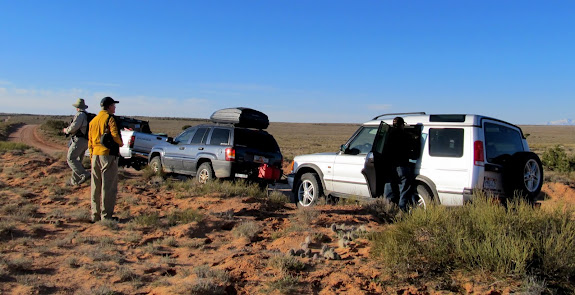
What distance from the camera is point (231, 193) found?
30.2 feet

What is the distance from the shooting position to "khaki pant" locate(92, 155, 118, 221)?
285 inches

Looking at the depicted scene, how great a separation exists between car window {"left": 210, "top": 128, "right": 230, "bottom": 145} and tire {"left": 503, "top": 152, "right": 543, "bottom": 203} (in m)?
6.12

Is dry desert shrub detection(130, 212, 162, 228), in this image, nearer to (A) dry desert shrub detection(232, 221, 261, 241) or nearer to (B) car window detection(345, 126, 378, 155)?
(A) dry desert shrub detection(232, 221, 261, 241)

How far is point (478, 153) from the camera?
662 centimetres

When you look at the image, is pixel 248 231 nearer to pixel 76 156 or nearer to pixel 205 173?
pixel 205 173

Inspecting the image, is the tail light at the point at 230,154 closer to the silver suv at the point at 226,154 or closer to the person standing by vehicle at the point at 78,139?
the silver suv at the point at 226,154

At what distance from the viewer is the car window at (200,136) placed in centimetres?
1142

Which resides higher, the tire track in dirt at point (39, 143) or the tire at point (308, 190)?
the tire at point (308, 190)

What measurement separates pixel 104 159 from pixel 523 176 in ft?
21.0

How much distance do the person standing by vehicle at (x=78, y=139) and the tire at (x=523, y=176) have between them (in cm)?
835

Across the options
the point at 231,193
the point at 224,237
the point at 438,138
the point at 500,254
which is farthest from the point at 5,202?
the point at 500,254

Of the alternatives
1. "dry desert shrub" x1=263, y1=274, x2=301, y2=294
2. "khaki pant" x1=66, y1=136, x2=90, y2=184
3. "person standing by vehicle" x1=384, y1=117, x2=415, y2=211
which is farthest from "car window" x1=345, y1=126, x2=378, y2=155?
"khaki pant" x1=66, y1=136, x2=90, y2=184

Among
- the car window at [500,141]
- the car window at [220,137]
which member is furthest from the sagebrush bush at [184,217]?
the car window at [500,141]

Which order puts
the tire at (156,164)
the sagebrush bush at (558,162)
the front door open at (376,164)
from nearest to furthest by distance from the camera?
the front door open at (376,164) < the tire at (156,164) < the sagebrush bush at (558,162)
